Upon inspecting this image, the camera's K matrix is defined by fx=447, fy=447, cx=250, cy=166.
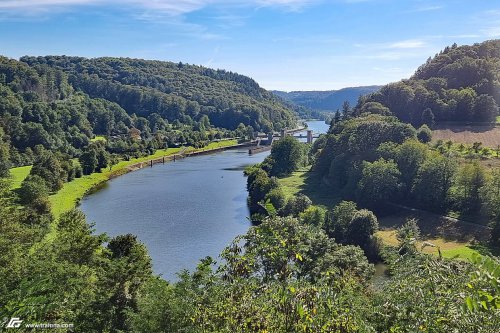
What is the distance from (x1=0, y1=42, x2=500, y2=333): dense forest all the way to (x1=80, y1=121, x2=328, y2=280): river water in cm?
481

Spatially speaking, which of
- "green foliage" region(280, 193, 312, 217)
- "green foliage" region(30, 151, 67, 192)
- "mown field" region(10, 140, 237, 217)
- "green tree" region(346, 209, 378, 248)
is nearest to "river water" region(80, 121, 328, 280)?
"mown field" region(10, 140, 237, 217)

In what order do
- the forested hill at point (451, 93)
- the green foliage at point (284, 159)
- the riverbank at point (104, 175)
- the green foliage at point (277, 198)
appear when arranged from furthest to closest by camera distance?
the forested hill at point (451, 93)
the green foliage at point (284, 159)
the riverbank at point (104, 175)
the green foliage at point (277, 198)

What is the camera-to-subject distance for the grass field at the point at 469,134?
74569 millimetres

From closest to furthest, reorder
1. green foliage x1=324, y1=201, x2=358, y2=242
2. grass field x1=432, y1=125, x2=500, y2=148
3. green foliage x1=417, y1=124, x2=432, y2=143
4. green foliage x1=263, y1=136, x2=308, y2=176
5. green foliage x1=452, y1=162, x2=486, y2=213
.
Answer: green foliage x1=324, y1=201, x2=358, y2=242, green foliage x1=452, y1=162, x2=486, y2=213, green foliage x1=417, y1=124, x2=432, y2=143, grass field x1=432, y1=125, x2=500, y2=148, green foliage x1=263, y1=136, x2=308, y2=176

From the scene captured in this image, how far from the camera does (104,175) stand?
8256 cm

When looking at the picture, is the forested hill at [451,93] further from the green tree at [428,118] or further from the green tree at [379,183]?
the green tree at [379,183]

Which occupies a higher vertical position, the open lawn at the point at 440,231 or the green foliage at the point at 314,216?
the green foliage at the point at 314,216

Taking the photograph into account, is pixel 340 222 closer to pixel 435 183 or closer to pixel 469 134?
pixel 435 183

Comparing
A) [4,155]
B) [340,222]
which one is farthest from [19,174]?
[340,222]

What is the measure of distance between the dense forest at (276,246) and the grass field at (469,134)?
618 centimetres

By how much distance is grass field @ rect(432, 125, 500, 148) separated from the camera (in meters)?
74.6

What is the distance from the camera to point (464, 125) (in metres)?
82.7

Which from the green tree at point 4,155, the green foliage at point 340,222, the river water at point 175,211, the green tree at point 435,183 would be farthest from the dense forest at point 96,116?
the green tree at point 435,183

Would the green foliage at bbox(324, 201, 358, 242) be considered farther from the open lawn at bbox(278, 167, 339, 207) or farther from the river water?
the open lawn at bbox(278, 167, 339, 207)
